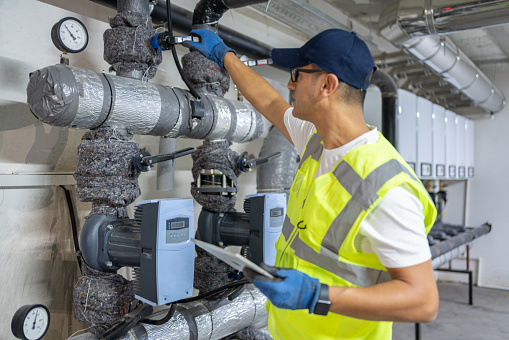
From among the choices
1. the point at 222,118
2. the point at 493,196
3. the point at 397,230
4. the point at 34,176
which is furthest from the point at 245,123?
the point at 493,196

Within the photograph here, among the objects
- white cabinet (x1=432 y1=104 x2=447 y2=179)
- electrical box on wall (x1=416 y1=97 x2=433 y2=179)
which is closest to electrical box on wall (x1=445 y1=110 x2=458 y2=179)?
white cabinet (x1=432 y1=104 x2=447 y2=179)

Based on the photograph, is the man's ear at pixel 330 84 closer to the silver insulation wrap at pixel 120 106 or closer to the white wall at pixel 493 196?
the silver insulation wrap at pixel 120 106

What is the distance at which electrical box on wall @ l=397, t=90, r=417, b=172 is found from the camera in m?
3.10

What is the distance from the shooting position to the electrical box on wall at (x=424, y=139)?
336 cm

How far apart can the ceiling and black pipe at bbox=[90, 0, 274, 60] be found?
20cm

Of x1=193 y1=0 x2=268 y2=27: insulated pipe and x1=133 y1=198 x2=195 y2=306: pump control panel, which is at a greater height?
x1=193 y1=0 x2=268 y2=27: insulated pipe

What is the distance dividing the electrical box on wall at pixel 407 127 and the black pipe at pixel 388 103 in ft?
0.33

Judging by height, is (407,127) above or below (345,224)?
above

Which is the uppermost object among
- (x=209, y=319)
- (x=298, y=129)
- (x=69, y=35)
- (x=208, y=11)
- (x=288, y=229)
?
(x=208, y=11)

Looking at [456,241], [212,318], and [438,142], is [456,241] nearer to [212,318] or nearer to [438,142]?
[438,142]

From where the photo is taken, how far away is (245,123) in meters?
1.80

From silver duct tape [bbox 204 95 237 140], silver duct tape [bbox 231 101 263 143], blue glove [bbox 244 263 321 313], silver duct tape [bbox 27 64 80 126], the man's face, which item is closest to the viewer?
Answer: blue glove [bbox 244 263 321 313]

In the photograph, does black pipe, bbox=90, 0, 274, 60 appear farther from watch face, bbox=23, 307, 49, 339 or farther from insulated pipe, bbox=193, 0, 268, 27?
watch face, bbox=23, 307, 49, 339

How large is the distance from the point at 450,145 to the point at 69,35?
141 inches
